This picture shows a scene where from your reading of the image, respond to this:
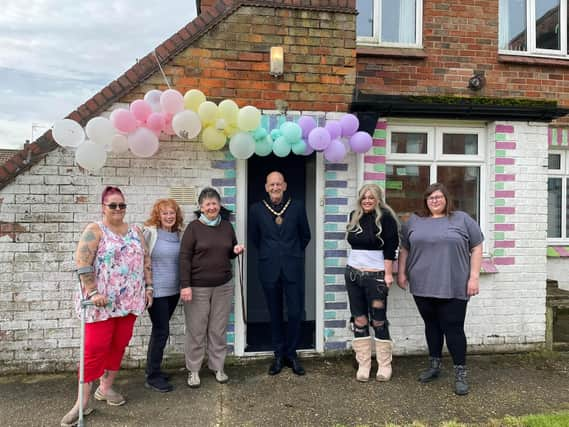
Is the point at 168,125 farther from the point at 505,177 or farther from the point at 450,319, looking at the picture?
the point at 505,177

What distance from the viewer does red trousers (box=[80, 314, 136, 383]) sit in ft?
10.7

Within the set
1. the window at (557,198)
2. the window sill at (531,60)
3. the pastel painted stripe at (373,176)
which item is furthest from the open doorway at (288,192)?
the window at (557,198)

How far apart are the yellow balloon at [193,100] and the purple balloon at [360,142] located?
1.52 m

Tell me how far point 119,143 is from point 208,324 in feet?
6.06

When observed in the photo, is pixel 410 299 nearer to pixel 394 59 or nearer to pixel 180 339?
pixel 180 339

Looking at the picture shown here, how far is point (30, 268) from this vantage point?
4.24m

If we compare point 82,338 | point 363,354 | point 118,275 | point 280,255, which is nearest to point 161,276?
point 118,275

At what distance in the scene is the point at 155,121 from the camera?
3979mm

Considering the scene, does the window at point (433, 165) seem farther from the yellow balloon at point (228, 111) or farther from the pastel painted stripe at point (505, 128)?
the yellow balloon at point (228, 111)

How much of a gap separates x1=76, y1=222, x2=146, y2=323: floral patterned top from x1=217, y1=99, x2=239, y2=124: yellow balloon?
136 cm

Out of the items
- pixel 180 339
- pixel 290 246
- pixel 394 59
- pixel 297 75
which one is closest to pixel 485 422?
pixel 290 246

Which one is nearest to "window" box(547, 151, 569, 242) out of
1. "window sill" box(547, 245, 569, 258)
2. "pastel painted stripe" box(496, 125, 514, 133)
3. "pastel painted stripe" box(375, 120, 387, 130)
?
"window sill" box(547, 245, 569, 258)

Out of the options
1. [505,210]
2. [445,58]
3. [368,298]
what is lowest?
[368,298]

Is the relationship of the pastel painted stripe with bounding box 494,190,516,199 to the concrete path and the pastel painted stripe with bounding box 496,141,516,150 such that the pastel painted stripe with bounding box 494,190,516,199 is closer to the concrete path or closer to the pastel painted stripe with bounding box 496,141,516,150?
the pastel painted stripe with bounding box 496,141,516,150
